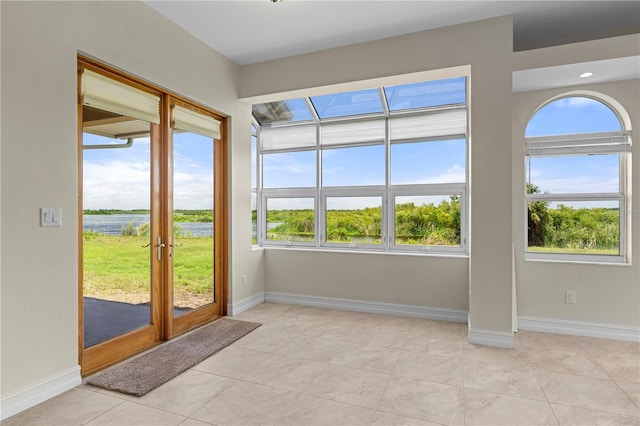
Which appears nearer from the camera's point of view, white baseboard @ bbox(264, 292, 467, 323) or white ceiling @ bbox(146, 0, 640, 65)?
white ceiling @ bbox(146, 0, 640, 65)

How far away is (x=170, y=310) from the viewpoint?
3.15 meters

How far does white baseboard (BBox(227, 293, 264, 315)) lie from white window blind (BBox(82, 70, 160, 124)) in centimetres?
220

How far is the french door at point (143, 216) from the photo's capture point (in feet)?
8.23

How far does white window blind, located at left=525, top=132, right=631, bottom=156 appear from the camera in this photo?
10.7 ft

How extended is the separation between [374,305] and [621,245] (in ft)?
8.57

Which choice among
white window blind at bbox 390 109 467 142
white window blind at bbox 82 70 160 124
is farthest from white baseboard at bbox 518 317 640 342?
white window blind at bbox 82 70 160 124

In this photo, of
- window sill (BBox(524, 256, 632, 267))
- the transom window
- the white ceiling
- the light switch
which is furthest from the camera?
the transom window

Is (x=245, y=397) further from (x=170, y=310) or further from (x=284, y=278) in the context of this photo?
(x=284, y=278)

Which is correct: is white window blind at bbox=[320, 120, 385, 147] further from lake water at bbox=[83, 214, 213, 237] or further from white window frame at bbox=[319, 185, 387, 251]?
lake water at bbox=[83, 214, 213, 237]

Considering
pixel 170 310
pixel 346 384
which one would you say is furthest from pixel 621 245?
pixel 170 310

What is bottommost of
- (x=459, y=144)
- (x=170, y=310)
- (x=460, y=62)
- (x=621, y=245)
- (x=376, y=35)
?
(x=170, y=310)

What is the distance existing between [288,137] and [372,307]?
103 inches

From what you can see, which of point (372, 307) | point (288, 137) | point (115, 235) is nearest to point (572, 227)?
point (372, 307)

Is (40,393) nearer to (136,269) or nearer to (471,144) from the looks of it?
(136,269)
